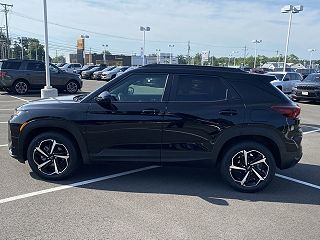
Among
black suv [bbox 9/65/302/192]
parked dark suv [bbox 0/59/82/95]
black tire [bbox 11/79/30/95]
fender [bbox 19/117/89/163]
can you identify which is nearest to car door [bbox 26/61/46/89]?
parked dark suv [bbox 0/59/82/95]

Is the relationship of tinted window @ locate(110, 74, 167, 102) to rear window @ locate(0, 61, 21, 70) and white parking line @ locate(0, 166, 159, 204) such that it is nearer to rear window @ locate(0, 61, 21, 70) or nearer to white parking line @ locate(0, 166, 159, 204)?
white parking line @ locate(0, 166, 159, 204)

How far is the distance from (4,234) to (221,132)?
120 inches

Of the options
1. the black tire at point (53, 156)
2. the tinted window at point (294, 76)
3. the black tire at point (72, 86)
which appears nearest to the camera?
the black tire at point (53, 156)

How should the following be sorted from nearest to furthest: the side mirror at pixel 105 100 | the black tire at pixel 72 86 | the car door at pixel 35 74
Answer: the side mirror at pixel 105 100, the car door at pixel 35 74, the black tire at pixel 72 86

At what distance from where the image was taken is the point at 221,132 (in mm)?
4750

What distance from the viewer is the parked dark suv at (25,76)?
17266 millimetres

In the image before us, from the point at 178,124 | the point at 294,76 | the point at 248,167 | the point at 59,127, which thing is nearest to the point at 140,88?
the point at 178,124

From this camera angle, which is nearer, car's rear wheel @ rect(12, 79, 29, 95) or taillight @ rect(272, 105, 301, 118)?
taillight @ rect(272, 105, 301, 118)

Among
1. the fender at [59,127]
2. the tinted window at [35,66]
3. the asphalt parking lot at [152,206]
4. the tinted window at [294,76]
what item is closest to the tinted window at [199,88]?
the asphalt parking lot at [152,206]

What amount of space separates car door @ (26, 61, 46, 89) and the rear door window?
1488 centimetres

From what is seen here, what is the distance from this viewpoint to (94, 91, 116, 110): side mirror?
15.4ft

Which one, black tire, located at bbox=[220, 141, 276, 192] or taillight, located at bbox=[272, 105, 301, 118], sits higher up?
taillight, located at bbox=[272, 105, 301, 118]

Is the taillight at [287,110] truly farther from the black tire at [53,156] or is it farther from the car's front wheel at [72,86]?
the car's front wheel at [72,86]

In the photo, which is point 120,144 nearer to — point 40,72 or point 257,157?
point 257,157
